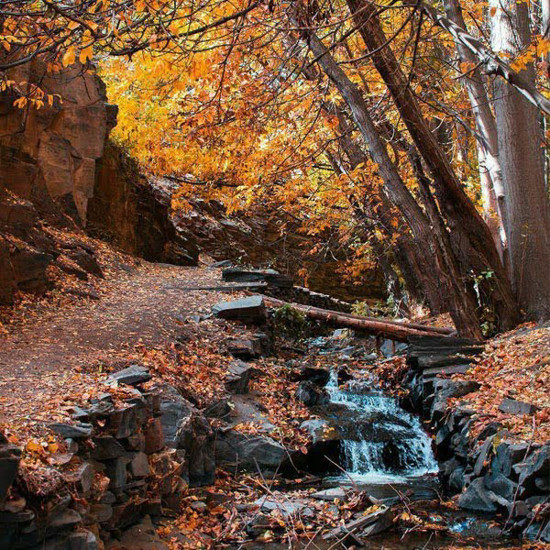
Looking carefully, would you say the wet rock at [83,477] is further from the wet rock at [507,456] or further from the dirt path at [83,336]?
the wet rock at [507,456]

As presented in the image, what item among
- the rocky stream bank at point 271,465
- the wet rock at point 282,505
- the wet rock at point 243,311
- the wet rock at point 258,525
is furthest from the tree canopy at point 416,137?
the wet rock at point 258,525

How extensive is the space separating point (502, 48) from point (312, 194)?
6.43 m

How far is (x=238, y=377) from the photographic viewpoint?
8.72 m

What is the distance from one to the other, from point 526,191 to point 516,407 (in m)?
4.23

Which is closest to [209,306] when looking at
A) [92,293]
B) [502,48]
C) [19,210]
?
[92,293]

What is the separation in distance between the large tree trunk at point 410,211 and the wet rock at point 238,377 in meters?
3.44

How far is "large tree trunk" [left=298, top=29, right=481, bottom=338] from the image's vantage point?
9.95 m

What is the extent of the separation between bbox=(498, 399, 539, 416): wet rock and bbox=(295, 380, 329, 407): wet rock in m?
3.13

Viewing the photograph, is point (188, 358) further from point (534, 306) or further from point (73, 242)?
point (534, 306)

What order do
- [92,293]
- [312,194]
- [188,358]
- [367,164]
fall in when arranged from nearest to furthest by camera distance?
[188,358] → [92,293] → [367,164] → [312,194]

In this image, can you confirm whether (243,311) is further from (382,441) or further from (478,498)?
(478,498)

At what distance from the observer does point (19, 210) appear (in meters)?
8.77

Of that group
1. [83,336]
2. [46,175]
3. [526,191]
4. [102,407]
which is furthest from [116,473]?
[46,175]

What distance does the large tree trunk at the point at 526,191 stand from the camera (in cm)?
957
